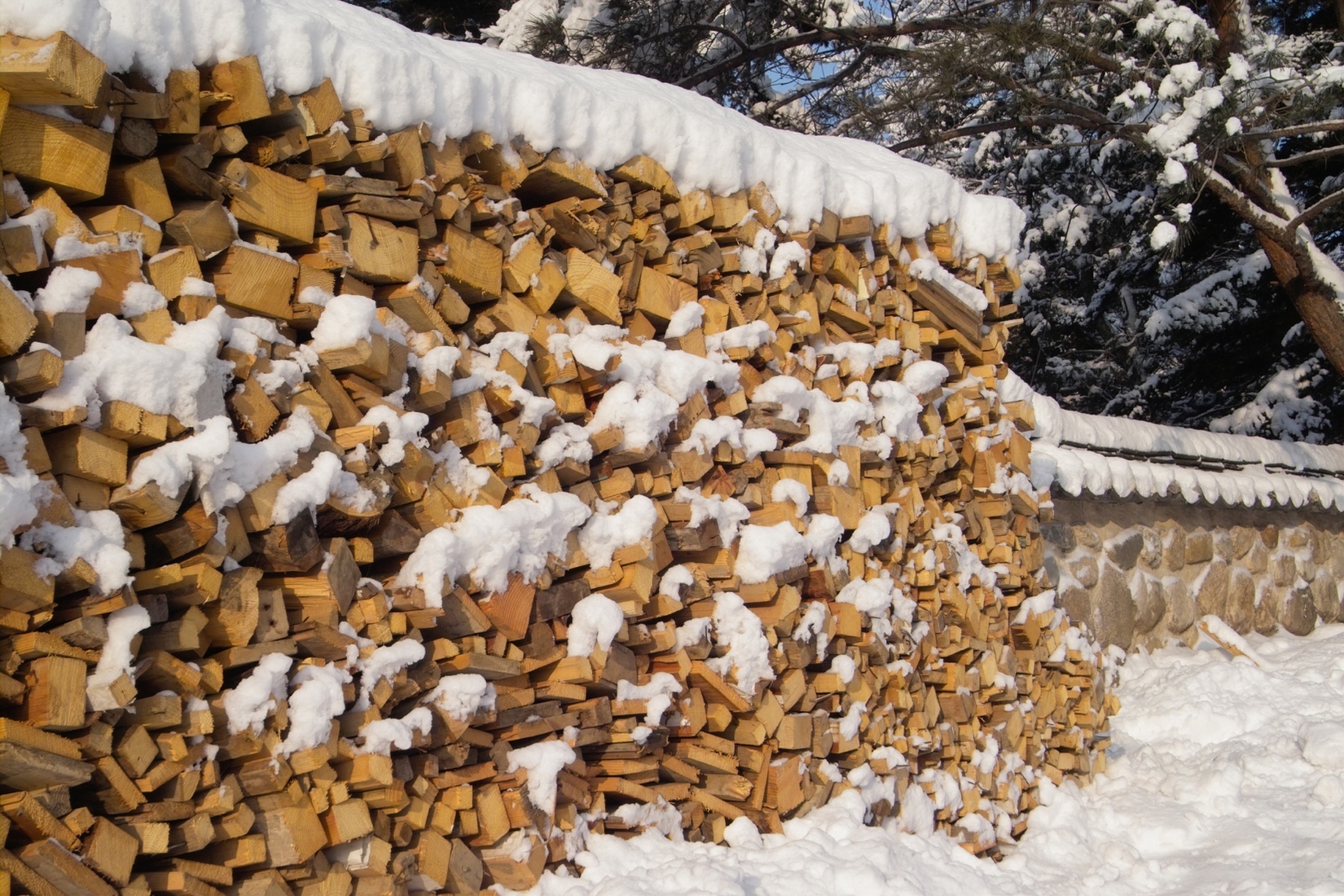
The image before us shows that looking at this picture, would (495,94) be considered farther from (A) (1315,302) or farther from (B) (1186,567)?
(A) (1315,302)

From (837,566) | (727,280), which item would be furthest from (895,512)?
(727,280)

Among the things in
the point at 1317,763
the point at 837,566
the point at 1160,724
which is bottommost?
the point at 1160,724

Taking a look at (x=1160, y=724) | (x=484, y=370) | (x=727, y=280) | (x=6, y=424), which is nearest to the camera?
(x=6, y=424)

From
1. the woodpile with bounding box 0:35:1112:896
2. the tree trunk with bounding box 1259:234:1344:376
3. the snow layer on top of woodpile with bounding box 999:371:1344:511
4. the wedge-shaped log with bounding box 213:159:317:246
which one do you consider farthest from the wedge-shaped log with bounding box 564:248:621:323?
the tree trunk with bounding box 1259:234:1344:376

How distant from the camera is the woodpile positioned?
1.67 m

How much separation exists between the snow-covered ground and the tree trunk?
2.07 metres

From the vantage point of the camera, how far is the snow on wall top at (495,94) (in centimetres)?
181

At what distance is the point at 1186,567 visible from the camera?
5.71 meters

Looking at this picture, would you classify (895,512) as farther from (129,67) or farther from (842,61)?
(842,61)

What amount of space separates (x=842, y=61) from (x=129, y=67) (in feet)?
21.3

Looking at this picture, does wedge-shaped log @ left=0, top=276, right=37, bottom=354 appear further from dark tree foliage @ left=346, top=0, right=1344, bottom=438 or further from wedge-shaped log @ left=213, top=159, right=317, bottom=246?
dark tree foliage @ left=346, top=0, right=1344, bottom=438

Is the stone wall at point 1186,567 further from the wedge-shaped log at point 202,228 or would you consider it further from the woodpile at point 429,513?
the wedge-shaped log at point 202,228

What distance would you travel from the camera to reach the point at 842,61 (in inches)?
301

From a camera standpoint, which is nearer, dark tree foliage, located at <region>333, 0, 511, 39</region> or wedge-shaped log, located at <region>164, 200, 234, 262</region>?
wedge-shaped log, located at <region>164, 200, 234, 262</region>
